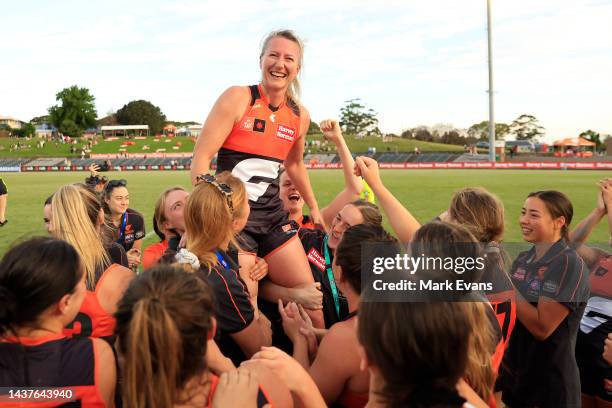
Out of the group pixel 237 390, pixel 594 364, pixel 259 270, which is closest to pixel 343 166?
pixel 259 270

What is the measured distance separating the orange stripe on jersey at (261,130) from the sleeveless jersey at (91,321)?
1.44m

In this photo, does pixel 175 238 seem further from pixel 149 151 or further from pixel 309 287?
pixel 149 151

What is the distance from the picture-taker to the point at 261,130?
3312 millimetres

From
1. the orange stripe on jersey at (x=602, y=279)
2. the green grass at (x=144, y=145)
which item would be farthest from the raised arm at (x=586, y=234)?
the green grass at (x=144, y=145)

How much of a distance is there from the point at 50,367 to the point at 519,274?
252 cm

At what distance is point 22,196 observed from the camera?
1933cm

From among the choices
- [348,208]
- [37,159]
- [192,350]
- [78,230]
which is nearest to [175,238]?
[78,230]

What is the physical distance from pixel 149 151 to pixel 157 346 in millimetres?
79614

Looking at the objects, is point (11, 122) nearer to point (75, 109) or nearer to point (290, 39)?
point (75, 109)

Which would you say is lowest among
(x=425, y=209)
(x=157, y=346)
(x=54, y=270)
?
(x=425, y=209)

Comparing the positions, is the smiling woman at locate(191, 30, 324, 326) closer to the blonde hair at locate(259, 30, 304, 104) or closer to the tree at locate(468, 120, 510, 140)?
the blonde hair at locate(259, 30, 304, 104)

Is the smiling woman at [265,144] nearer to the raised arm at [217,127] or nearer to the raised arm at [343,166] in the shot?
the raised arm at [217,127]

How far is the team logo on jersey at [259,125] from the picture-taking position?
10.8 feet

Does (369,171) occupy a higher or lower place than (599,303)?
higher
